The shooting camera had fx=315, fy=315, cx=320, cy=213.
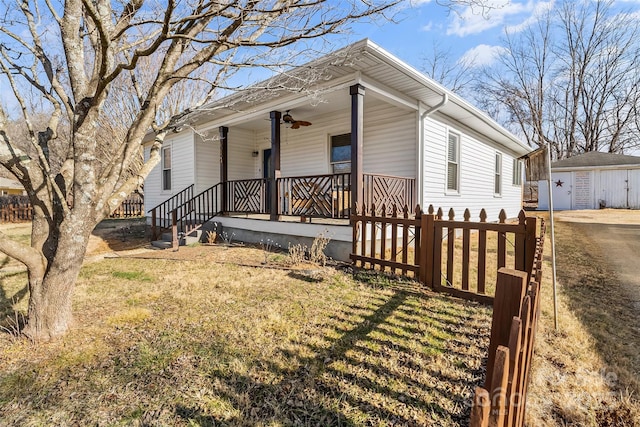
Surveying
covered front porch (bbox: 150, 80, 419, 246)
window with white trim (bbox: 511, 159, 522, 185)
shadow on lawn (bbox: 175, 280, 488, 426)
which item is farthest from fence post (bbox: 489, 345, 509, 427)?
window with white trim (bbox: 511, 159, 522, 185)

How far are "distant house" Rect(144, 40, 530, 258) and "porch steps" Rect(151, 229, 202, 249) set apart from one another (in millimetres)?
639

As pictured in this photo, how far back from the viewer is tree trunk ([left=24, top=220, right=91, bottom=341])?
2742 millimetres

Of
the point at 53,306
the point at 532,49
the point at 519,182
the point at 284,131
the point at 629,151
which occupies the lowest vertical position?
the point at 53,306

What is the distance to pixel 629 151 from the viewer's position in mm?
26328

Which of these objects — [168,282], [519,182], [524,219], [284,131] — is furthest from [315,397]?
[519,182]

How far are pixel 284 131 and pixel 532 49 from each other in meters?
29.1

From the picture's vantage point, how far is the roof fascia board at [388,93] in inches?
237

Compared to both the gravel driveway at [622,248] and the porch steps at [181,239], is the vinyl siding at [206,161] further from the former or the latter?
the gravel driveway at [622,248]

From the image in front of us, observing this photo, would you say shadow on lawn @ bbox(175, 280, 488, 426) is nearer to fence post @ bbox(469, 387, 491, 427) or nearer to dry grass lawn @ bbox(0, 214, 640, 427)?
dry grass lawn @ bbox(0, 214, 640, 427)

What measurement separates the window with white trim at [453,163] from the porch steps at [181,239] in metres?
6.95

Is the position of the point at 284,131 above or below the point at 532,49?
below

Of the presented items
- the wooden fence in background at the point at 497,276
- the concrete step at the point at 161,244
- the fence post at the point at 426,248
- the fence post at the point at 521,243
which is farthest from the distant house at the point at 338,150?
the fence post at the point at 521,243

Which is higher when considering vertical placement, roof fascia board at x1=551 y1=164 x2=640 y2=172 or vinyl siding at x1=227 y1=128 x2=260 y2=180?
roof fascia board at x1=551 y1=164 x2=640 y2=172

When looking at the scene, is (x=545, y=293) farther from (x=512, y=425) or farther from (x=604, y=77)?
(x=604, y=77)
